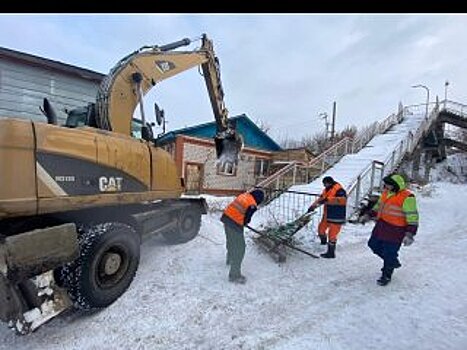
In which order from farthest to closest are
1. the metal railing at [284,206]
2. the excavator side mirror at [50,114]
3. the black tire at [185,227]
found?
the metal railing at [284,206], the black tire at [185,227], the excavator side mirror at [50,114]

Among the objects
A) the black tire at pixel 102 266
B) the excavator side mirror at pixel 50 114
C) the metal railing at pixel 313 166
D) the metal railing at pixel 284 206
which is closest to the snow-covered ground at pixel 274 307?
the black tire at pixel 102 266

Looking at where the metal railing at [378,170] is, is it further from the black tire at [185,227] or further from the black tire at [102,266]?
the black tire at [102,266]

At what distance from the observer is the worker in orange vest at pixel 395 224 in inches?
218

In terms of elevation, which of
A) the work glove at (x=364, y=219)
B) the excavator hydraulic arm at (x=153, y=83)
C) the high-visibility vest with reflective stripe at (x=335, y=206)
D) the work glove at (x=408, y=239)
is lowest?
the work glove at (x=364, y=219)

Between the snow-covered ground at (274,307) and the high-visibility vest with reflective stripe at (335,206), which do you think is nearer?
the snow-covered ground at (274,307)

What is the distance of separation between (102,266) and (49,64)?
9298 millimetres

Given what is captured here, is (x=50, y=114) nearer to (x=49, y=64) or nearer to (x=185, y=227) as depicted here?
(x=185, y=227)

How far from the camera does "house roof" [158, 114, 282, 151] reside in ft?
61.3

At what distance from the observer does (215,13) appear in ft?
7.48

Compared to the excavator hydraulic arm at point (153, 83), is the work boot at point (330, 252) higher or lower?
lower

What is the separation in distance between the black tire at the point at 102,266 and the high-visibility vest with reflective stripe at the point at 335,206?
3.81 m

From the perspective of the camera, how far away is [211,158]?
19078 millimetres

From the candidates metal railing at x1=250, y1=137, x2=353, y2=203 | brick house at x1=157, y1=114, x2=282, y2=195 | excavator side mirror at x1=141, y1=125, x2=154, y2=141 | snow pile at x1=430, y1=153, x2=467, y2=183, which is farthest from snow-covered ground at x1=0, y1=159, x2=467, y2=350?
snow pile at x1=430, y1=153, x2=467, y2=183
